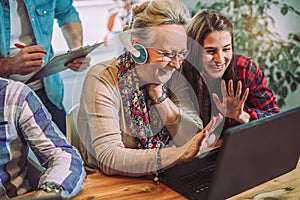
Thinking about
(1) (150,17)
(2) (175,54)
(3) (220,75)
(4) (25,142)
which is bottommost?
(4) (25,142)

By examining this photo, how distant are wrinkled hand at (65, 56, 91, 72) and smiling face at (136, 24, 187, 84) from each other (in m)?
0.22

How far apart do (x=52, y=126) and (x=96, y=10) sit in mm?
756

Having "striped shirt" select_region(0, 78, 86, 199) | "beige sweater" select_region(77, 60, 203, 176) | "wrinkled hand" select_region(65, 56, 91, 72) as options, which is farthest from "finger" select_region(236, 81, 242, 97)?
"striped shirt" select_region(0, 78, 86, 199)

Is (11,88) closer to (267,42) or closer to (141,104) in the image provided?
(141,104)

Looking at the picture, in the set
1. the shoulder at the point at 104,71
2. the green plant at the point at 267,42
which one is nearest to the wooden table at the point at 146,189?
the shoulder at the point at 104,71

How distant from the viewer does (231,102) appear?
2061 mm

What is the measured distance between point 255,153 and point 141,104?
0.49 m

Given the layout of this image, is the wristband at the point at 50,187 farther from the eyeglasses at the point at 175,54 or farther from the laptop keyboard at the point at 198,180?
the eyeglasses at the point at 175,54

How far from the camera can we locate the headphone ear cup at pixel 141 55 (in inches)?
68.6

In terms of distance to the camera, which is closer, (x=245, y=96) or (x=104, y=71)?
(x=104, y=71)

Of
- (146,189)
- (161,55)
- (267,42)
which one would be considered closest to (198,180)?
(146,189)

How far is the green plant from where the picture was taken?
9.26 ft

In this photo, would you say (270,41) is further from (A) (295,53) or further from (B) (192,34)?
(B) (192,34)

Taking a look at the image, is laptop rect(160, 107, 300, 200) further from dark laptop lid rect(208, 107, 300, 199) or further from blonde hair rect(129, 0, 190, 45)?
blonde hair rect(129, 0, 190, 45)
